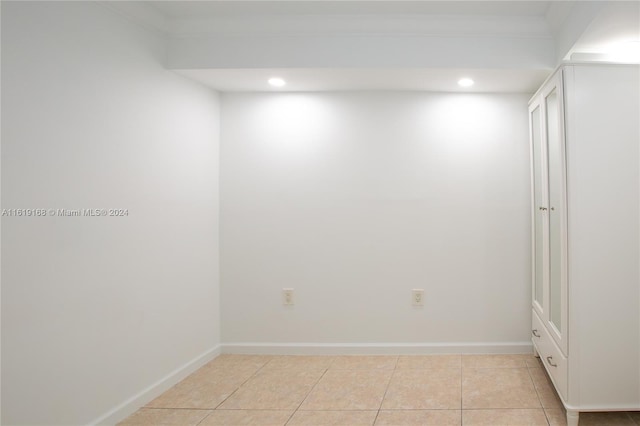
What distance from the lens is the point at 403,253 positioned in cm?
313

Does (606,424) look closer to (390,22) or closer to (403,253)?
(403,253)

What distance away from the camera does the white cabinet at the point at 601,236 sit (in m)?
1.96

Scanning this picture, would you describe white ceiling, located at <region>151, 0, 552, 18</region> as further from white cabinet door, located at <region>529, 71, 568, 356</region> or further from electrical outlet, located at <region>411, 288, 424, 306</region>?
electrical outlet, located at <region>411, 288, 424, 306</region>

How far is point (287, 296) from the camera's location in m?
3.18

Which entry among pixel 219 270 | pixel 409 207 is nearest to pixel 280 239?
pixel 219 270

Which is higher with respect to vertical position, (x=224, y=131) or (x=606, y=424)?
(x=224, y=131)

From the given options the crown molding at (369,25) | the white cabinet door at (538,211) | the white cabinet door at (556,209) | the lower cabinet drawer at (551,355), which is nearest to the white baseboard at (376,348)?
the lower cabinet drawer at (551,355)

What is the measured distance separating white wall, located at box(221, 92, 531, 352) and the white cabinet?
1.08 m

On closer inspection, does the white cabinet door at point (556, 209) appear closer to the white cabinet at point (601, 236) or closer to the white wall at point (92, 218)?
the white cabinet at point (601, 236)

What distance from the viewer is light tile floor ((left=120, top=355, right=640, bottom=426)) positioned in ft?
7.10

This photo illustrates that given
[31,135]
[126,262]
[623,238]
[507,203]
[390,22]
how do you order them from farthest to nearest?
[507,203] → [390,22] → [126,262] → [623,238] → [31,135]

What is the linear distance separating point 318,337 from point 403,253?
3.08 feet

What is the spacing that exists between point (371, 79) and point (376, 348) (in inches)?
79.0

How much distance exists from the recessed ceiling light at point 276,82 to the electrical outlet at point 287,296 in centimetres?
156
